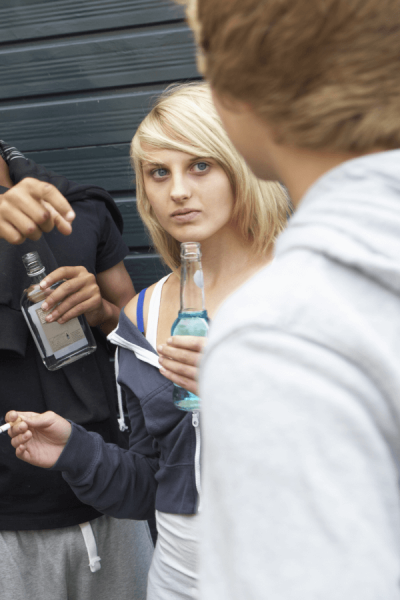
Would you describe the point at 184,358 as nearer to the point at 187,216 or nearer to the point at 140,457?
the point at 187,216

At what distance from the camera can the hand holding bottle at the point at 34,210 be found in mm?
1225

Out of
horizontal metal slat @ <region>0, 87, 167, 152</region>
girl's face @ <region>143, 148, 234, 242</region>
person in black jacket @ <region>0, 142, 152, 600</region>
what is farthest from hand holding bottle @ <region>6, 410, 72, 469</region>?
horizontal metal slat @ <region>0, 87, 167, 152</region>

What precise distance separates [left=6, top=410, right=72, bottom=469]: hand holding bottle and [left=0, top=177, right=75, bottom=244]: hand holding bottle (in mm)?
482

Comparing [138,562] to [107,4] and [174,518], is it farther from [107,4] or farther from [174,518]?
[107,4]

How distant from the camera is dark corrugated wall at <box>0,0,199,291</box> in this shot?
Answer: 7.05 ft

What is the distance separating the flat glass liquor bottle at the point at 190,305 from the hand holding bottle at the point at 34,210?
293 mm

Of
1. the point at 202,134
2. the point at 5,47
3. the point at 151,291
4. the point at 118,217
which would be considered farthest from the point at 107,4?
the point at 151,291

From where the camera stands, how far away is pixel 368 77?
0.51 metres

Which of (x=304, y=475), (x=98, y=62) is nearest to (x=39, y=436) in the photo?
(x=304, y=475)

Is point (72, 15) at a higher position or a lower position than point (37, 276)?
higher

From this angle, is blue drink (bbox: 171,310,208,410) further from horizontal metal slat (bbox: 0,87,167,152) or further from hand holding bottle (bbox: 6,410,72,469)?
horizontal metal slat (bbox: 0,87,167,152)

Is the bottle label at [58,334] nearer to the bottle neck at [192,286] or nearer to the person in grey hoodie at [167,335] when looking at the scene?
the person in grey hoodie at [167,335]

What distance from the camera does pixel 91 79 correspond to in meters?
2.23

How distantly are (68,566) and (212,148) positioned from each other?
1385mm
